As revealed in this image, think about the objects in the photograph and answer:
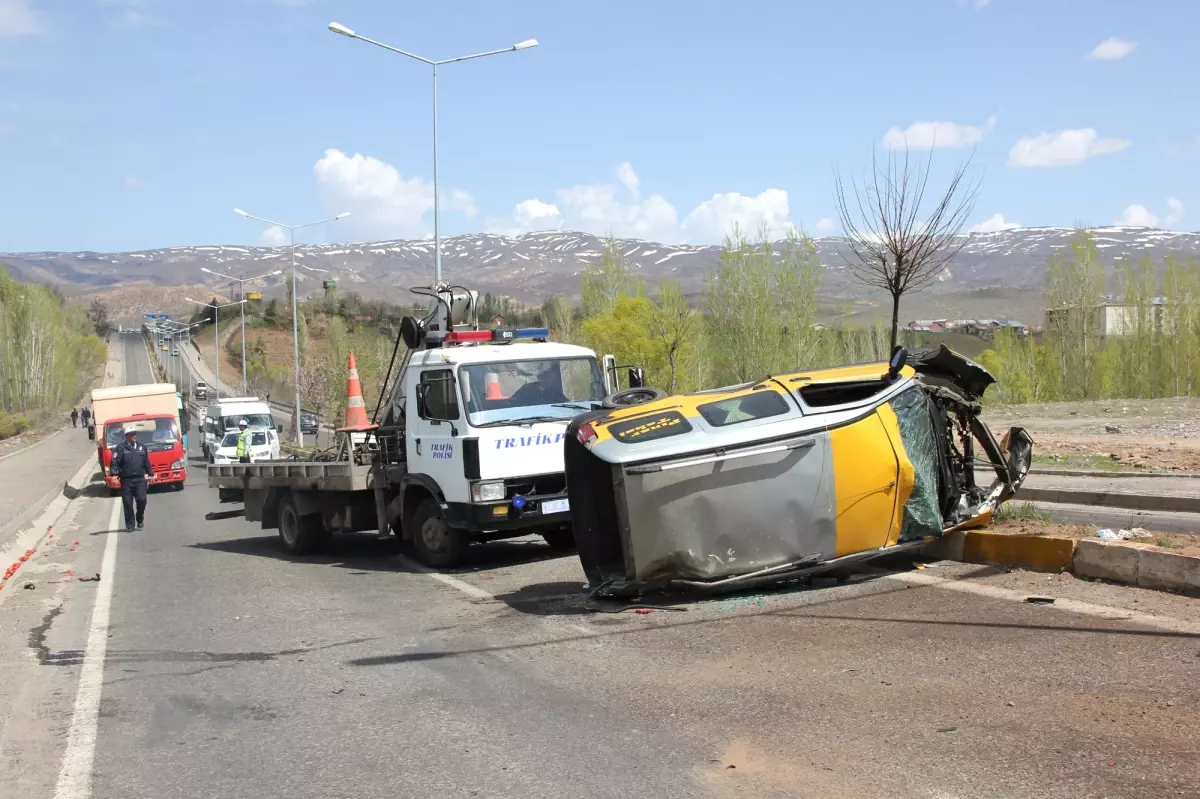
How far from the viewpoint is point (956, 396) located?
9500mm

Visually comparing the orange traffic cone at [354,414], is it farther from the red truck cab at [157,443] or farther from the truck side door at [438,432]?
the red truck cab at [157,443]

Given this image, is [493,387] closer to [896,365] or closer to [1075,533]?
[896,365]

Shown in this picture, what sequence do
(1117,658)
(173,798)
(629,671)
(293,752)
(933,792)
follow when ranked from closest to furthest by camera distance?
(933,792), (173,798), (293,752), (1117,658), (629,671)

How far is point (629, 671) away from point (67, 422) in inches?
3589

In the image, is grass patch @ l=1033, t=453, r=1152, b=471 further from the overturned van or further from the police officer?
the police officer

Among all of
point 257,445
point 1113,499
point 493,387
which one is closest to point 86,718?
point 493,387

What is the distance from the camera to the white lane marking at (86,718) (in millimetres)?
5145

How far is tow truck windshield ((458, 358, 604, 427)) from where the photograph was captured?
11.2 m

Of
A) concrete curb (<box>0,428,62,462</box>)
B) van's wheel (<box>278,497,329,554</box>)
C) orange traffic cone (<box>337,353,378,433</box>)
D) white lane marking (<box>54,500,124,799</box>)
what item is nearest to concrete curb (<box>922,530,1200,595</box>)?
white lane marking (<box>54,500,124,799</box>)

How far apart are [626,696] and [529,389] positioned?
589cm

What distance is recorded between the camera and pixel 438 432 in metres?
11.4

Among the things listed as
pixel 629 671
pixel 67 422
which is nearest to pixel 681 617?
pixel 629 671

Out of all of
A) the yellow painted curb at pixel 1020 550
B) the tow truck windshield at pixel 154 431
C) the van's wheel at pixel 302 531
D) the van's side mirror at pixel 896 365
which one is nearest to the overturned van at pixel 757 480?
the van's side mirror at pixel 896 365

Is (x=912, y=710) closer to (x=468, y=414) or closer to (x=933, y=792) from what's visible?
(x=933, y=792)
